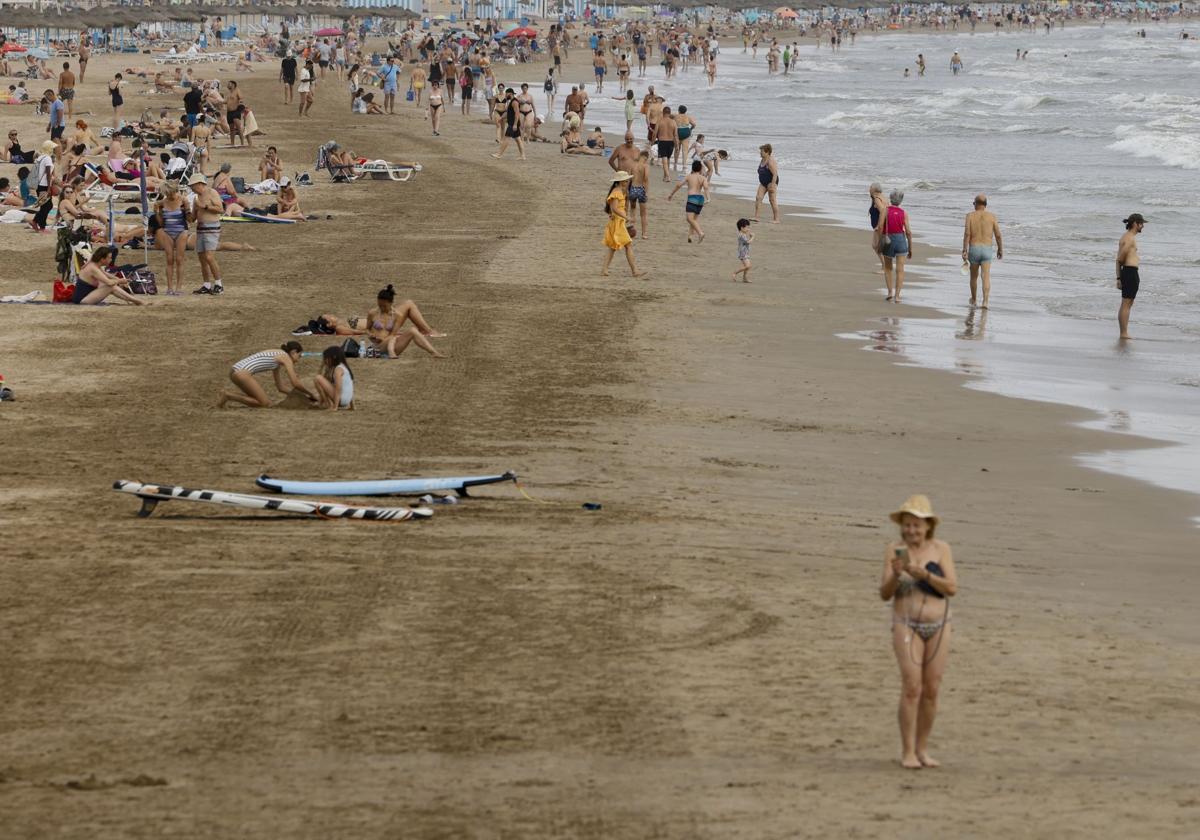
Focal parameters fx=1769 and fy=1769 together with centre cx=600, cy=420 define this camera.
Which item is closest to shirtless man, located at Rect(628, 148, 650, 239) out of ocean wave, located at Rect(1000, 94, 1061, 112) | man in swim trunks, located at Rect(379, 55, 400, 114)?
man in swim trunks, located at Rect(379, 55, 400, 114)

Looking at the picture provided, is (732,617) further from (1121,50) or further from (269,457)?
(1121,50)

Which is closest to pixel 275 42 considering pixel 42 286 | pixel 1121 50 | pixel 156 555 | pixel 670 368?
pixel 1121 50

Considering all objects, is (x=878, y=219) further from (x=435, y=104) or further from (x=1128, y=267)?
(x=435, y=104)

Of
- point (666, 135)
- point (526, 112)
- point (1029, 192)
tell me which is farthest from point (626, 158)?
point (526, 112)

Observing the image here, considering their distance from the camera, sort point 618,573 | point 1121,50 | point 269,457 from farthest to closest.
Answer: point 1121,50, point 269,457, point 618,573

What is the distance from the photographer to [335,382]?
48.9 feet

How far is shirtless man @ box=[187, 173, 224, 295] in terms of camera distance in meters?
20.9

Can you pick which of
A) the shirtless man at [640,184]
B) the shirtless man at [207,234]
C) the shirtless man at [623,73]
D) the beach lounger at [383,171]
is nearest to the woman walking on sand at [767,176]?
the shirtless man at [640,184]

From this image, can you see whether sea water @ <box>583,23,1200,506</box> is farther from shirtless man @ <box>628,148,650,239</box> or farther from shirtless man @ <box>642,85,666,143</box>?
shirtless man @ <box>628,148,650,239</box>

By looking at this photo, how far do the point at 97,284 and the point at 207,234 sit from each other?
4.87 feet

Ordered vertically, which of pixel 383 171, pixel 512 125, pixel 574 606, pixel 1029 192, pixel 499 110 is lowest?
pixel 574 606

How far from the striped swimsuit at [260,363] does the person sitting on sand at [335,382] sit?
399mm

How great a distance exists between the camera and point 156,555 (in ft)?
35.5

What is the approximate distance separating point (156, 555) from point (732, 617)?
357 cm
